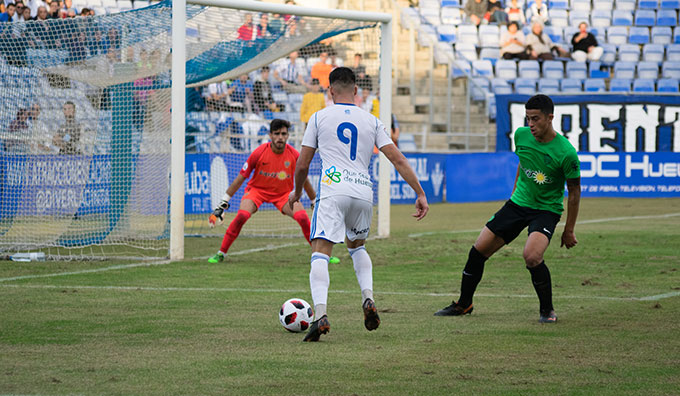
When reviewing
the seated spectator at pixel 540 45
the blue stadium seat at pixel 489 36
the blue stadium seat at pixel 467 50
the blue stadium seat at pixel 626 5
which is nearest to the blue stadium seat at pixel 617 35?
the blue stadium seat at pixel 626 5

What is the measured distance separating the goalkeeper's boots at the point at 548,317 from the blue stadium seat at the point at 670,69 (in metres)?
23.3

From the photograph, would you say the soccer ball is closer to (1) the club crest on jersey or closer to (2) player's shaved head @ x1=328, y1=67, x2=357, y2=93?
(1) the club crest on jersey

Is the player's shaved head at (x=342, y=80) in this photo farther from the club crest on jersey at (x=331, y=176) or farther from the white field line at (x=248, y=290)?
the white field line at (x=248, y=290)

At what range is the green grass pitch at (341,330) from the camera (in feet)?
17.0

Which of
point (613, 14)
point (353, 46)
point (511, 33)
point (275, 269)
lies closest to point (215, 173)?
point (353, 46)

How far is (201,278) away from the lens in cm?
1012

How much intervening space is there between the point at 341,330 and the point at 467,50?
23.0m

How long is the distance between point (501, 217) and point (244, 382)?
329cm

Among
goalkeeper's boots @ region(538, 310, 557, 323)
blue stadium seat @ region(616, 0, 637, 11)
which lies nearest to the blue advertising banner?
blue stadium seat @ region(616, 0, 637, 11)

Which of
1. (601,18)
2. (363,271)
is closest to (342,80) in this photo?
(363,271)

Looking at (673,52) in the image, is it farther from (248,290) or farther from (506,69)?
(248,290)

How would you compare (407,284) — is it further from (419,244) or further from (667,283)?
(419,244)

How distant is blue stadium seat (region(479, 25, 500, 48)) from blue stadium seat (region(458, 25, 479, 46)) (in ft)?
0.51

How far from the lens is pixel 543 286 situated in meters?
7.47
